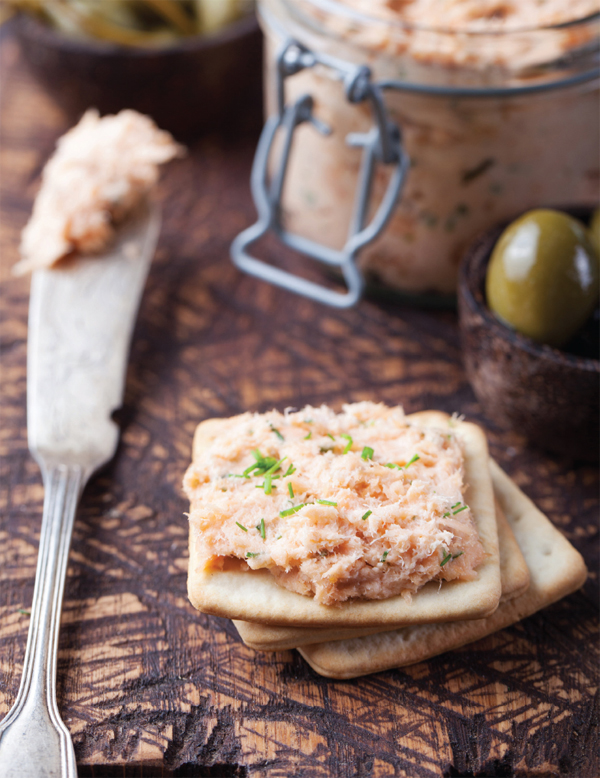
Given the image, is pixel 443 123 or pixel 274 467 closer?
pixel 274 467

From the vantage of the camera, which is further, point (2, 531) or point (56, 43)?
point (56, 43)

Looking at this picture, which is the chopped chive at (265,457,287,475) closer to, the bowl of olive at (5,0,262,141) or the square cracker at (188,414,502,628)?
the square cracker at (188,414,502,628)

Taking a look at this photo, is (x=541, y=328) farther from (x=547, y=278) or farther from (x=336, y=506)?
(x=336, y=506)

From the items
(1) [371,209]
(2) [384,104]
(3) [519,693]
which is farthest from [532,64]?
(3) [519,693]

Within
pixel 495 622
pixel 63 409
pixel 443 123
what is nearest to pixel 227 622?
pixel 495 622

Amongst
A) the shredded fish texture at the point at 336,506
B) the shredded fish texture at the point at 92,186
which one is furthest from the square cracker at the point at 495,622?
the shredded fish texture at the point at 92,186

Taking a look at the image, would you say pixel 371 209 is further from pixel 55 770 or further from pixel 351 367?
pixel 55 770
